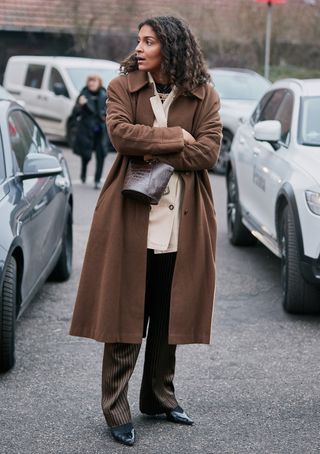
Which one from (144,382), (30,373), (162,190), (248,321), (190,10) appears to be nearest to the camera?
(162,190)

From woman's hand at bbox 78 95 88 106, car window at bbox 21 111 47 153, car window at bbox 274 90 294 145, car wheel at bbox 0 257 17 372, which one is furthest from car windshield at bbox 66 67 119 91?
car wheel at bbox 0 257 17 372

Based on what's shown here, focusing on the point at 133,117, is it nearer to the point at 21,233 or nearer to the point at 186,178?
the point at 186,178

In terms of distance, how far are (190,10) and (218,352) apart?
25.4 metres

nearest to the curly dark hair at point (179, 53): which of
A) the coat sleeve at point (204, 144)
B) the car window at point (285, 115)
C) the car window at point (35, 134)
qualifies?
the coat sleeve at point (204, 144)

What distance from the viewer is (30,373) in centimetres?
577

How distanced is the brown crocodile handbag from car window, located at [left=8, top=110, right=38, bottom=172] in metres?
2.33

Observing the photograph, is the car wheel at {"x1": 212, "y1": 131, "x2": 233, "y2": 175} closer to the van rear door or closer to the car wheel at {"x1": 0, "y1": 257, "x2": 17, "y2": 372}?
the van rear door

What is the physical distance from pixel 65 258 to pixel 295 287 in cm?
191

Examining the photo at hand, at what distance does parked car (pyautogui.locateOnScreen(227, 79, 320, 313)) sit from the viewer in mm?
6973

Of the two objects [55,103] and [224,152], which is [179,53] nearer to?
[224,152]

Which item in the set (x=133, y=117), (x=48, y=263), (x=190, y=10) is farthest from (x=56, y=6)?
(x=133, y=117)

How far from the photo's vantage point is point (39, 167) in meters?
6.60

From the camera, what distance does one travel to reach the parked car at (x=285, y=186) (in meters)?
6.97

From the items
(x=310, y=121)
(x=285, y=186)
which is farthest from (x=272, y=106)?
(x=285, y=186)
